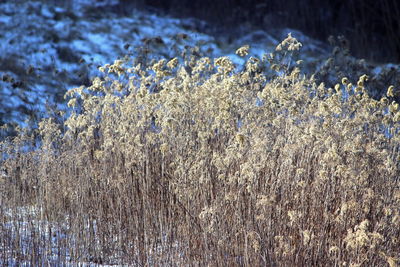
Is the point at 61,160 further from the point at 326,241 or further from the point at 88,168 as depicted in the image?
the point at 326,241

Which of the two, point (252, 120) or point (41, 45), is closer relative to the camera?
point (252, 120)

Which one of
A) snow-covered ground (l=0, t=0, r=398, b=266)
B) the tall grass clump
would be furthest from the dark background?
the tall grass clump

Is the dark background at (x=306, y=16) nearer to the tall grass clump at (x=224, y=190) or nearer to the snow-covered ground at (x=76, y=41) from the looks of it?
the snow-covered ground at (x=76, y=41)

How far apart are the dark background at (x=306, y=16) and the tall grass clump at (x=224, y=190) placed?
26.7 ft

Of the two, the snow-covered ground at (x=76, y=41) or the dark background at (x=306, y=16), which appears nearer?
the snow-covered ground at (x=76, y=41)

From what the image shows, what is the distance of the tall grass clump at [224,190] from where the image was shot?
12.8 feet

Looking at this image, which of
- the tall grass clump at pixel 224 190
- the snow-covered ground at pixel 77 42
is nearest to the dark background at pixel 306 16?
the snow-covered ground at pixel 77 42

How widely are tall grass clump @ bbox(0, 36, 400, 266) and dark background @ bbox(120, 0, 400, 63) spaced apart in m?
8.15

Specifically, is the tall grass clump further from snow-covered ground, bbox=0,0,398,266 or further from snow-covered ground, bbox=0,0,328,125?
snow-covered ground, bbox=0,0,328,125

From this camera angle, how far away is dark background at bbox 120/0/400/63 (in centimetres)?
1309

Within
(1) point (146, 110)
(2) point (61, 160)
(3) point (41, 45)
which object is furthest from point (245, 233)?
(3) point (41, 45)

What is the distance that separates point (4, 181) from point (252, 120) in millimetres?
2076

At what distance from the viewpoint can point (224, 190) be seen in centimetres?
448

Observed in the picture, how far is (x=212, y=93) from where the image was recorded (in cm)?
492
